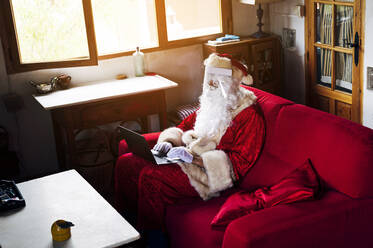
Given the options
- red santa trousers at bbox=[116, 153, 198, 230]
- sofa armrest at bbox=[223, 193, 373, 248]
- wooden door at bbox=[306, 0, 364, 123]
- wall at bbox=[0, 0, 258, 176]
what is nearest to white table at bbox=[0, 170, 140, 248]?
red santa trousers at bbox=[116, 153, 198, 230]

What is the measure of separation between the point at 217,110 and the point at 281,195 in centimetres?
89

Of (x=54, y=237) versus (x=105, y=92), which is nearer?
(x=54, y=237)

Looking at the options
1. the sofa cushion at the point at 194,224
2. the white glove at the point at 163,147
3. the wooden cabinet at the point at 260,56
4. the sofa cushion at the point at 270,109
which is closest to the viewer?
the sofa cushion at the point at 194,224

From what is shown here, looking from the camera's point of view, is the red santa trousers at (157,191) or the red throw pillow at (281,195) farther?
the red santa trousers at (157,191)

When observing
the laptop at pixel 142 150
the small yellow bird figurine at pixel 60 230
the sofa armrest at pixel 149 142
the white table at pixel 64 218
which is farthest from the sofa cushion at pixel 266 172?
the small yellow bird figurine at pixel 60 230

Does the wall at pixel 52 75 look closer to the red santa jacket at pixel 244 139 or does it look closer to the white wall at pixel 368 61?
the white wall at pixel 368 61

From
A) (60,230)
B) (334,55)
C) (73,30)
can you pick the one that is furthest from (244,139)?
(73,30)

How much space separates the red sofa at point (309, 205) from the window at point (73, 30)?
6.33ft

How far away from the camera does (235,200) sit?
248 cm

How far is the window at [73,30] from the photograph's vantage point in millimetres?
3831

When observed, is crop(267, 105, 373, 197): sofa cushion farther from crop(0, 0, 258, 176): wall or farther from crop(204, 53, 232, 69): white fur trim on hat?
crop(0, 0, 258, 176): wall

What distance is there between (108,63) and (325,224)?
8.90 feet

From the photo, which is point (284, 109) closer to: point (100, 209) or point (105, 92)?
point (100, 209)

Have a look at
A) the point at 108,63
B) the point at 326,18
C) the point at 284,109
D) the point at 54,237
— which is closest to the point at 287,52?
the point at 326,18
